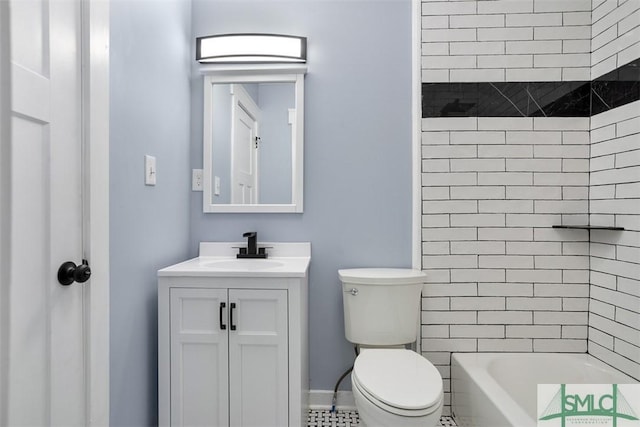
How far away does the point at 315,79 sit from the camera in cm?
193

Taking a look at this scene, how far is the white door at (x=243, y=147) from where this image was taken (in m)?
1.96

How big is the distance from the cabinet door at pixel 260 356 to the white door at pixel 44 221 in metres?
0.51

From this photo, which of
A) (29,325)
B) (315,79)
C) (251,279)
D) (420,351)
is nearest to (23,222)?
(29,325)

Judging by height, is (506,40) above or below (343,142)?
above

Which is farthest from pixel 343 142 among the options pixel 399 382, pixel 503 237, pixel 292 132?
pixel 399 382

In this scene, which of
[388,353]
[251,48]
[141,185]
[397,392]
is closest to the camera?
[397,392]

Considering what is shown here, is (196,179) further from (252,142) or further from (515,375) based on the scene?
(515,375)

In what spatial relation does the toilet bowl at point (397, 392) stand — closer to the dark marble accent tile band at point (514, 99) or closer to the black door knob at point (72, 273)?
the black door knob at point (72, 273)

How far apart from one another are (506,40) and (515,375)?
1.70m

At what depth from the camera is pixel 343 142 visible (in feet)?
6.33

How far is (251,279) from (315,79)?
114 cm

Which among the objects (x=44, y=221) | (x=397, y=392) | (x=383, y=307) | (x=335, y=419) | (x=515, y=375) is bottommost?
(x=335, y=419)

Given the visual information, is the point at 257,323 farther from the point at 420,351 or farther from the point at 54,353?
the point at 420,351

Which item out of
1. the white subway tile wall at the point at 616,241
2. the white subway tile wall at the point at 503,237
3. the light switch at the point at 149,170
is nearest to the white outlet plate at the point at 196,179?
the light switch at the point at 149,170
